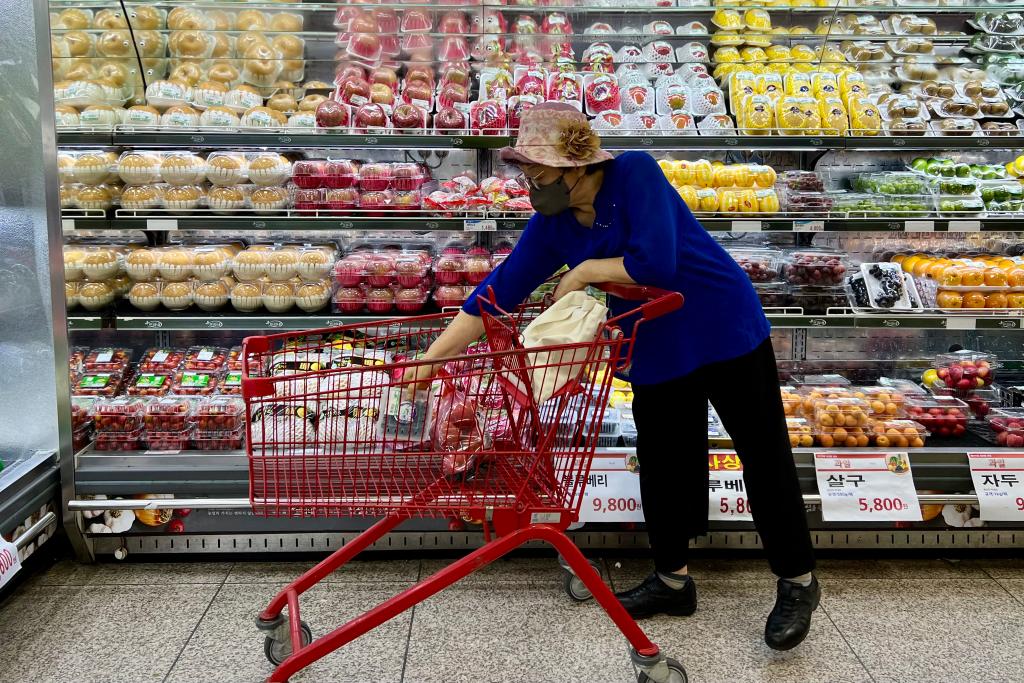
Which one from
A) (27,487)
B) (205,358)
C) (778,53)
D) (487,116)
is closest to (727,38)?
(778,53)

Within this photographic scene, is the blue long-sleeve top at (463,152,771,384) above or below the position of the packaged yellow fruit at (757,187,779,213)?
below

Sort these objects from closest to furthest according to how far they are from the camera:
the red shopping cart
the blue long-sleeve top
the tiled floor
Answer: the red shopping cart < the blue long-sleeve top < the tiled floor

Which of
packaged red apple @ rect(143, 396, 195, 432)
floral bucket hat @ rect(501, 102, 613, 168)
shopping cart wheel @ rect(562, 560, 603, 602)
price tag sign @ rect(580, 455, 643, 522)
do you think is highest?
floral bucket hat @ rect(501, 102, 613, 168)

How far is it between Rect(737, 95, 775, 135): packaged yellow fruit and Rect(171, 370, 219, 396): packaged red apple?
2194 mm

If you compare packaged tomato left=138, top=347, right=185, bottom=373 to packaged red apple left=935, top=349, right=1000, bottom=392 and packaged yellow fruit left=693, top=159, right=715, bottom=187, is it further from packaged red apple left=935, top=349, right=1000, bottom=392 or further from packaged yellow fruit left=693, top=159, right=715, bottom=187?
packaged red apple left=935, top=349, right=1000, bottom=392

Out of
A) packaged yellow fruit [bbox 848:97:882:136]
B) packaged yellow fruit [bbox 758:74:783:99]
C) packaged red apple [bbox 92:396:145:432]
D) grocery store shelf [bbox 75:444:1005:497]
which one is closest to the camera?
grocery store shelf [bbox 75:444:1005:497]

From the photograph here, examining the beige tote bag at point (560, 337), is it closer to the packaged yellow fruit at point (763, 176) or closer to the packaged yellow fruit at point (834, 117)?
the packaged yellow fruit at point (763, 176)

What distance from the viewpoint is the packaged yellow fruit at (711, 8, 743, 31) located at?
3.60 meters

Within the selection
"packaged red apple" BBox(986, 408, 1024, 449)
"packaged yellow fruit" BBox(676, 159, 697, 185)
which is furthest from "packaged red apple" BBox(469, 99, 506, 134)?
"packaged red apple" BBox(986, 408, 1024, 449)

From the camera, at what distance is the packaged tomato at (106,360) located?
10.8 feet

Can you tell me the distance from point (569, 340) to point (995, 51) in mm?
2742

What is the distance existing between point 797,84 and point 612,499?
5.97 ft

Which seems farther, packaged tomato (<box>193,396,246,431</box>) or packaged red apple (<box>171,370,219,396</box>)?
packaged red apple (<box>171,370,219,396</box>)

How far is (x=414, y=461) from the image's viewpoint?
213 cm
